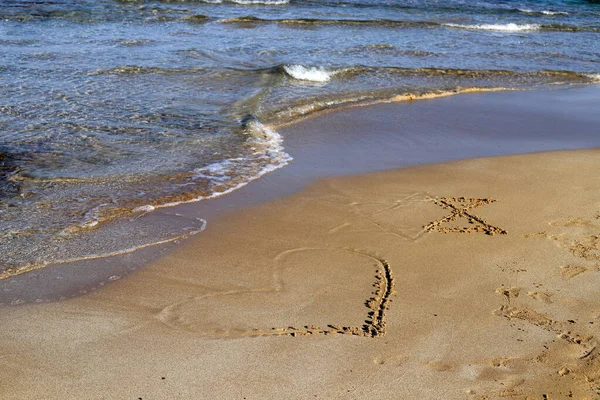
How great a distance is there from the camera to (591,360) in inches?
153

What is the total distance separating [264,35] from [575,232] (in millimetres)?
11181

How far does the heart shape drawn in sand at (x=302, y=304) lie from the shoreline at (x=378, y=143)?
2.77 feet

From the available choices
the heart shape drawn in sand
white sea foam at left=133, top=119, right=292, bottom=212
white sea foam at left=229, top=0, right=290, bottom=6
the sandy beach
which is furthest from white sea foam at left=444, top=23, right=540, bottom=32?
the heart shape drawn in sand

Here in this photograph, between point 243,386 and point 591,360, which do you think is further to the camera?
point 591,360

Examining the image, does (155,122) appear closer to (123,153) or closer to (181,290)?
(123,153)

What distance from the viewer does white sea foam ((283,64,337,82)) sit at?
11523mm

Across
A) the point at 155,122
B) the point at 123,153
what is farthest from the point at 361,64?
the point at 123,153

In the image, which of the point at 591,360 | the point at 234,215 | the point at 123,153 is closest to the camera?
the point at 591,360

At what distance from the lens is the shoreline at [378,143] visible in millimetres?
4848

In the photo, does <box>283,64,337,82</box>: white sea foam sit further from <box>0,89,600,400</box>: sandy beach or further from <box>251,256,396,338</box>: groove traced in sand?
<box>251,256,396,338</box>: groove traced in sand

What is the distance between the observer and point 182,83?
10.6 m

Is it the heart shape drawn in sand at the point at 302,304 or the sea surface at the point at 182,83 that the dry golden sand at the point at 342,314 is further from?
the sea surface at the point at 182,83

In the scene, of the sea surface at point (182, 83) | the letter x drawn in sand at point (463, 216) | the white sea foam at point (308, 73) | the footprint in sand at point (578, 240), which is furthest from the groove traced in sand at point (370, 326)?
the white sea foam at point (308, 73)

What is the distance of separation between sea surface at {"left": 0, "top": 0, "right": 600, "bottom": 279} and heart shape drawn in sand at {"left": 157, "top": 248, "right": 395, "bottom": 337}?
44.2 inches
